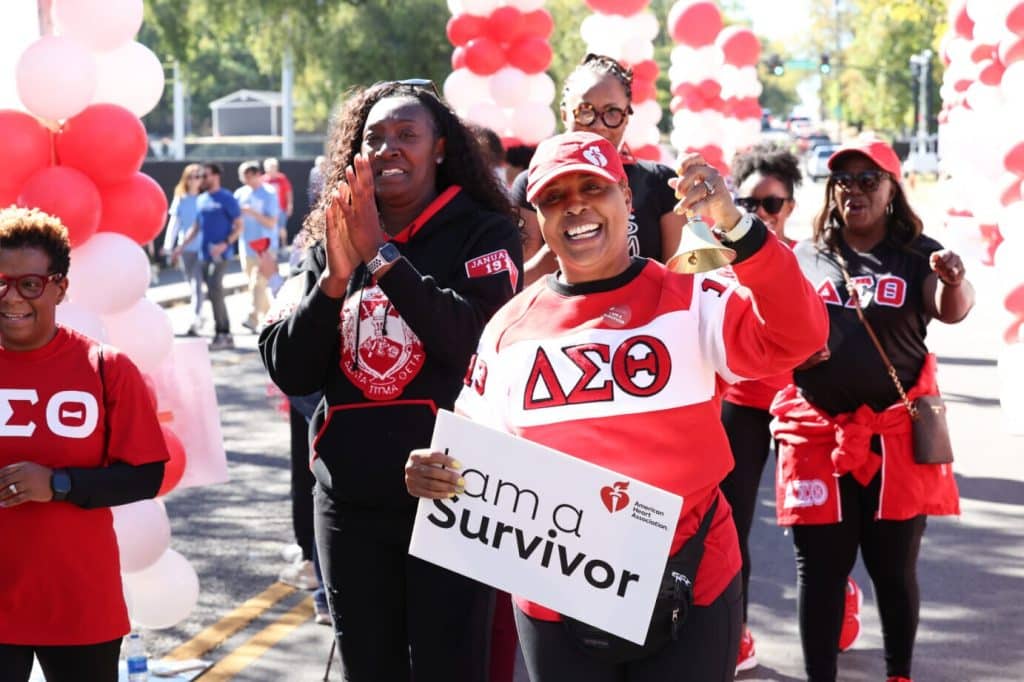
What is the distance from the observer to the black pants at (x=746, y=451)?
222 inches

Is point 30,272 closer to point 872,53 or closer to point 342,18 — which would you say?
point 342,18

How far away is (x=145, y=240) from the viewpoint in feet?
19.6

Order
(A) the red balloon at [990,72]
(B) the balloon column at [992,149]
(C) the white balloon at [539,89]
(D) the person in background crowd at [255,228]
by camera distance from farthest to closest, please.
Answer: (D) the person in background crowd at [255,228] < (A) the red balloon at [990,72] < (C) the white balloon at [539,89] < (B) the balloon column at [992,149]

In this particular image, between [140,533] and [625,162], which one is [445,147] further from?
[140,533]

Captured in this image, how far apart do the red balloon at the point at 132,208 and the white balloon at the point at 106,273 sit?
6 cm

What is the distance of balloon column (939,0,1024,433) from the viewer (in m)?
10.6

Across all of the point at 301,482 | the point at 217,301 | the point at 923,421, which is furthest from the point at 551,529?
→ the point at 217,301

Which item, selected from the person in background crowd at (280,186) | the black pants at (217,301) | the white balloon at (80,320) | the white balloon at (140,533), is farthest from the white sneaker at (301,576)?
the person in background crowd at (280,186)

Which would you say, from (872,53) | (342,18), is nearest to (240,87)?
(872,53)

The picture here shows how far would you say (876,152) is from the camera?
16.8 feet

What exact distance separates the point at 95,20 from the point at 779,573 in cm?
419

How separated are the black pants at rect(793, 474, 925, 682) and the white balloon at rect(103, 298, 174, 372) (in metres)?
2.53

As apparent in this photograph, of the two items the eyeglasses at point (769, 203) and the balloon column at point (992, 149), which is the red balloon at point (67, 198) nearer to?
the eyeglasses at point (769, 203)

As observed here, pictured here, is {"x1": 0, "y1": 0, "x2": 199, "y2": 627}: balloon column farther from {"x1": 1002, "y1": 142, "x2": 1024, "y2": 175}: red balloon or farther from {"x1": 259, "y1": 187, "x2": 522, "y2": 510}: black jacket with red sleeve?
{"x1": 1002, "y1": 142, "x2": 1024, "y2": 175}: red balloon
